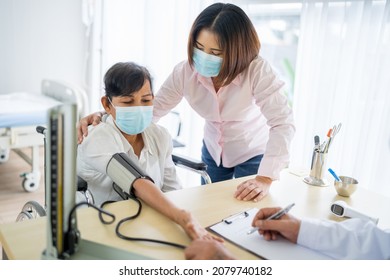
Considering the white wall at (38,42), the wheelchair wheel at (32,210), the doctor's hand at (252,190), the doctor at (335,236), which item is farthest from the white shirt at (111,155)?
the white wall at (38,42)

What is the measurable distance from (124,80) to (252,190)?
1.96 feet

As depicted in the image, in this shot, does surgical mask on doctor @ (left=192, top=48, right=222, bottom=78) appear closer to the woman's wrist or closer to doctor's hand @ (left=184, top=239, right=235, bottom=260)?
the woman's wrist

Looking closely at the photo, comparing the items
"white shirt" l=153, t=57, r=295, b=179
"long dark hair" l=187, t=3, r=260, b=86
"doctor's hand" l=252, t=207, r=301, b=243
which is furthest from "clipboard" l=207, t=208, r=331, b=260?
"long dark hair" l=187, t=3, r=260, b=86

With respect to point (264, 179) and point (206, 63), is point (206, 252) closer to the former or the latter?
point (264, 179)

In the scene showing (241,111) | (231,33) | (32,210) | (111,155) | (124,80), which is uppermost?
(231,33)

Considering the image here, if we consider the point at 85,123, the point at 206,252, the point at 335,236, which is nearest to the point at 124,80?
the point at 85,123

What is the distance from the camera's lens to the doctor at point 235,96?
1.34 metres

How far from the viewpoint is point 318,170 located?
4.71ft

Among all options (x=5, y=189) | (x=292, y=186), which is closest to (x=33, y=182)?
Result: (x=5, y=189)

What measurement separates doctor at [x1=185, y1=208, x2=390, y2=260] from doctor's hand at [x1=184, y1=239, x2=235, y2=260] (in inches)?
7.6

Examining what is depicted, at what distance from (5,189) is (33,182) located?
0.75 ft

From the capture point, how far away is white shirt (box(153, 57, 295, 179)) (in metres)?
1.39

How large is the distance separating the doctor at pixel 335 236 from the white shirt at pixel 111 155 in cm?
55

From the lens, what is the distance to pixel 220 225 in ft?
3.34
